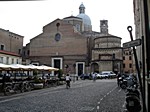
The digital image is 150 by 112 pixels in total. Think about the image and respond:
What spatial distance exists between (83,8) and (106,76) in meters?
42.2

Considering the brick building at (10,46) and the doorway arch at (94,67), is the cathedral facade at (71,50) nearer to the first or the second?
the doorway arch at (94,67)

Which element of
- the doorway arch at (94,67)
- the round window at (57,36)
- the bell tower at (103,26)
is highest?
the bell tower at (103,26)

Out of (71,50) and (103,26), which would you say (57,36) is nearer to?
(71,50)

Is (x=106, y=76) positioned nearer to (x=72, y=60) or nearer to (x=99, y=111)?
(x=72, y=60)

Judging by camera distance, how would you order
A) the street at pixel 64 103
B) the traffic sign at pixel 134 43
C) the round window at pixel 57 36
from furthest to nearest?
the round window at pixel 57 36 < the street at pixel 64 103 < the traffic sign at pixel 134 43

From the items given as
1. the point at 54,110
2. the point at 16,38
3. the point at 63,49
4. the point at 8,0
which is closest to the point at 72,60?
the point at 63,49

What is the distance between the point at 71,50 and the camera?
201 ft

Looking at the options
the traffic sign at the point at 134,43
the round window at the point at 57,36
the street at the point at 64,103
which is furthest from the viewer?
the round window at the point at 57,36

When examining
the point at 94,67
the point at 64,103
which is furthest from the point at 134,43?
the point at 94,67

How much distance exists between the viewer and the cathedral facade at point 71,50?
197 feet

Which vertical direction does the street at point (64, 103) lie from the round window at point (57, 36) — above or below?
below

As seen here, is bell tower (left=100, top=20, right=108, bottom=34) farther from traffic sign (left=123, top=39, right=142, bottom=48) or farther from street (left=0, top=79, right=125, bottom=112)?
traffic sign (left=123, top=39, right=142, bottom=48)

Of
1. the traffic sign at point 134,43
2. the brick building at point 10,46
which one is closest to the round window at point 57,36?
the brick building at point 10,46

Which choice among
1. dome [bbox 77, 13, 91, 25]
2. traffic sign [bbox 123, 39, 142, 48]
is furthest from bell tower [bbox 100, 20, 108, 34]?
traffic sign [bbox 123, 39, 142, 48]
